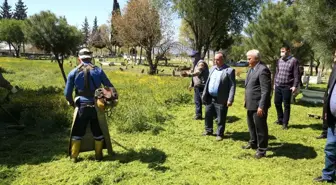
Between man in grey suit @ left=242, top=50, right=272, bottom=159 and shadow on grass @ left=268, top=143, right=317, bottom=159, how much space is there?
0.51 meters

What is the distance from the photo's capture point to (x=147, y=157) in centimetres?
573

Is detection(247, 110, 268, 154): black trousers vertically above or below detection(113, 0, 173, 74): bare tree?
below

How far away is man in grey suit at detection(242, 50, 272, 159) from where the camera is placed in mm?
5414

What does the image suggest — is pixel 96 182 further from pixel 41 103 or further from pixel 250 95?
pixel 41 103

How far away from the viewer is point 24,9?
370 feet

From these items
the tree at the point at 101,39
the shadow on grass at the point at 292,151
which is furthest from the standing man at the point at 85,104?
the tree at the point at 101,39

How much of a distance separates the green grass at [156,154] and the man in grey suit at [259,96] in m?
0.43

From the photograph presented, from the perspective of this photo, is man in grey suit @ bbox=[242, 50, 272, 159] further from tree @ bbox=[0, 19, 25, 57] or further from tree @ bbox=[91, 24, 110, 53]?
tree @ bbox=[0, 19, 25, 57]

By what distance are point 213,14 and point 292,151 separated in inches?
693

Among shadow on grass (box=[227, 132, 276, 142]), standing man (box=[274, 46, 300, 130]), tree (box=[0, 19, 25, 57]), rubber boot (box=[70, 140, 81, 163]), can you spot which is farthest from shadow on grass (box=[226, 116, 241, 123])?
tree (box=[0, 19, 25, 57])

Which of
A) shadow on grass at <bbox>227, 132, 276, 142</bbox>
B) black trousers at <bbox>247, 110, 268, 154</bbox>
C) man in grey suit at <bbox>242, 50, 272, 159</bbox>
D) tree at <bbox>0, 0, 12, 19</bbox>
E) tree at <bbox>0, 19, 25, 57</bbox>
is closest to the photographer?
man in grey suit at <bbox>242, 50, 272, 159</bbox>

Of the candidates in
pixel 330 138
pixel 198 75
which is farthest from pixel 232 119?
pixel 330 138

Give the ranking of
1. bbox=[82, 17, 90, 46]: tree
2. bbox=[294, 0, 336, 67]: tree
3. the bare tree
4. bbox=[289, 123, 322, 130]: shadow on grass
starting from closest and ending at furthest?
bbox=[289, 123, 322, 130]: shadow on grass → bbox=[294, 0, 336, 67]: tree → the bare tree → bbox=[82, 17, 90, 46]: tree

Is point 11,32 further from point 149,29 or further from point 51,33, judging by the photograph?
point 51,33
